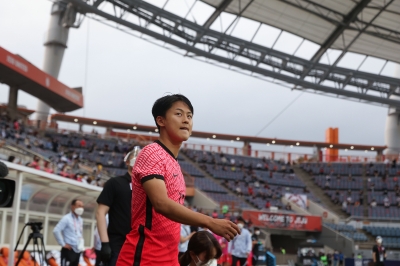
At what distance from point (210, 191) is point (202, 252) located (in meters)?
38.4

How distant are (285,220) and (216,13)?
47.0 ft

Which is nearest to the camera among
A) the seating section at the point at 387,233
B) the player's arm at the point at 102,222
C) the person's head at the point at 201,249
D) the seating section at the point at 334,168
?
the person's head at the point at 201,249

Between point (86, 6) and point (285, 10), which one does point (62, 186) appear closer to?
point (86, 6)

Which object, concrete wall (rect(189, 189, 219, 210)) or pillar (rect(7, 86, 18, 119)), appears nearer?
pillar (rect(7, 86, 18, 119))

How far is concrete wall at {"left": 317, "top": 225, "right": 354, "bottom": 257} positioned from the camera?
3594 cm

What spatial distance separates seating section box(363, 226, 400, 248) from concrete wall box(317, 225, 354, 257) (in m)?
2.35

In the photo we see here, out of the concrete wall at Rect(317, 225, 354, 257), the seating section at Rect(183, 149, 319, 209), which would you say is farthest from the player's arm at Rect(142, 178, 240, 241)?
the seating section at Rect(183, 149, 319, 209)

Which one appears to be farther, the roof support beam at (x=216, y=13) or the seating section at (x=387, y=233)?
the seating section at (x=387, y=233)

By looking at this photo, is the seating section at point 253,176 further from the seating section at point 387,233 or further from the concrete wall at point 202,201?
the seating section at point 387,233

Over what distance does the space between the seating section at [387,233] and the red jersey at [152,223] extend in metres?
35.4

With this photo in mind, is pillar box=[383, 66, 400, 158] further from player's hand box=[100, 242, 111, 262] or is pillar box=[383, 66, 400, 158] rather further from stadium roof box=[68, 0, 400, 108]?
player's hand box=[100, 242, 111, 262]

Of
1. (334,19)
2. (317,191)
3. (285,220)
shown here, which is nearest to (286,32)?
(334,19)

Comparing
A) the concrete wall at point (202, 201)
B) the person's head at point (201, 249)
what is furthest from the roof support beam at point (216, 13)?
the person's head at point (201, 249)

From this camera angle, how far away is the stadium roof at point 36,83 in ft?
108
